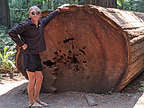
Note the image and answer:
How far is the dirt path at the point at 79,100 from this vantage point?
3.59 m

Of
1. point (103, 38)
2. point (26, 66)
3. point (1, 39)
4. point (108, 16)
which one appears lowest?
point (1, 39)

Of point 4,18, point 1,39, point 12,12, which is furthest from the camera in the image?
point 12,12

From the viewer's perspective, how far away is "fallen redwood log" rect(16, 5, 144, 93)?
12.2ft

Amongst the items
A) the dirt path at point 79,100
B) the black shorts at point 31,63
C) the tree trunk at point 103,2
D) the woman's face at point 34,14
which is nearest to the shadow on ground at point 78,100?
the dirt path at point 79,100

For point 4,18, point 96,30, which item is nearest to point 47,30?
point 96,30

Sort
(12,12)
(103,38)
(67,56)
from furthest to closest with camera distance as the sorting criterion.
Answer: (12,12)
(67,56)
(103,38)

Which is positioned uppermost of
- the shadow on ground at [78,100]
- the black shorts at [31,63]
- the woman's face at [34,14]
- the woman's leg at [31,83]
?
the woman's face at [34,14]

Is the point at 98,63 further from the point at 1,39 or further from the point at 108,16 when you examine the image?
the point at 1,39

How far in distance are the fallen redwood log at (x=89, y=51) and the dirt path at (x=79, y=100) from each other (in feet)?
0.65

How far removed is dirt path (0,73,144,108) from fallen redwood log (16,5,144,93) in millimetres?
197

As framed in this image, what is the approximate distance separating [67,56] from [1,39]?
6.59m

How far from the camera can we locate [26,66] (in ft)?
11.4

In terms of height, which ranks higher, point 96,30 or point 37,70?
point 96,30

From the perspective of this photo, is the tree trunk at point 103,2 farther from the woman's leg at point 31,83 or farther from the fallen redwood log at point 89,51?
the woman's leg at point 31,83
